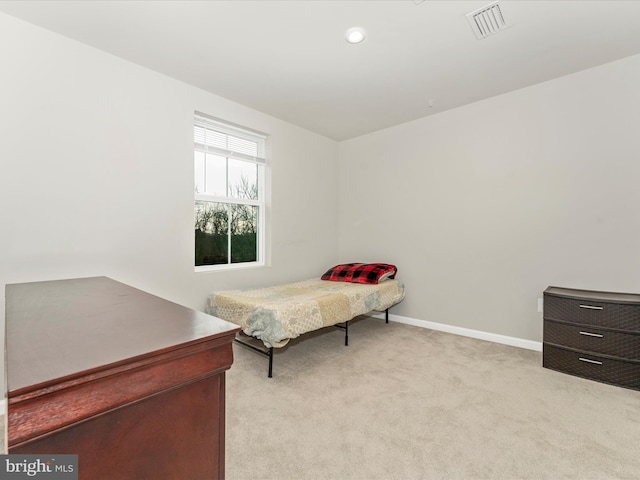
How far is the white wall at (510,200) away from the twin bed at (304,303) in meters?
0.54

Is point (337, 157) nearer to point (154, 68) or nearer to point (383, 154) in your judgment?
point (383, 154)

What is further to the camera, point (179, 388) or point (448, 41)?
point (448, 41)

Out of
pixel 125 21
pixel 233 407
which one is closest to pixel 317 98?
pixel 125 21

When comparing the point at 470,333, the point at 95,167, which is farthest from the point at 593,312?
the point at 95,167

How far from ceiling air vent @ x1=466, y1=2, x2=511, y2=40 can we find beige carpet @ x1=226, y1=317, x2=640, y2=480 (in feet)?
8.15

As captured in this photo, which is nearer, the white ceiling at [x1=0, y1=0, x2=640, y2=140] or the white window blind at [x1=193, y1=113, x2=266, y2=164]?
the white ceiling at [x1=0, y1=0, x2=640, y2=140]

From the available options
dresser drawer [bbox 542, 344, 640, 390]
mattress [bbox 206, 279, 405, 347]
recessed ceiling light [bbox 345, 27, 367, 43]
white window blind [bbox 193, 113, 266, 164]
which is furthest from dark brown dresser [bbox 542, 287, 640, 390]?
white window blind [bbox 193, 113, 266, 164]

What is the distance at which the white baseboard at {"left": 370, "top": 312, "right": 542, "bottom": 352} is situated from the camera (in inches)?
118

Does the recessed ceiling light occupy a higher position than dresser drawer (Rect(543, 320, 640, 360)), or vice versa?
the recessed ceiling light

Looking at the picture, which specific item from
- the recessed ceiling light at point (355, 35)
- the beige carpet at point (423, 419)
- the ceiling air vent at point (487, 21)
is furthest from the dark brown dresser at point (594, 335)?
the recessed ceiling light at point (355, 35)

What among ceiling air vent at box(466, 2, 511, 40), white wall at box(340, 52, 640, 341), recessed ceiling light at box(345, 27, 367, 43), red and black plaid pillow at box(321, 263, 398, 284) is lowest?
red and black plaid pillow at box(321, 263, 398, 284)

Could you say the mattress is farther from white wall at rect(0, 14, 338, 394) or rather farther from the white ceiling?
the white ceiling

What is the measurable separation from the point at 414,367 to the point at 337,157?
3.05m

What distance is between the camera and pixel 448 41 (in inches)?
88.6
